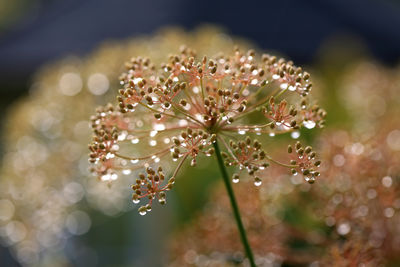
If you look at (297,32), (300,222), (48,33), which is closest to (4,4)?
(48,33)

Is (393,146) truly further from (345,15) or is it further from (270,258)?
(345,15)

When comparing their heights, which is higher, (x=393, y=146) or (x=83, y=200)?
(x=83, y=200)

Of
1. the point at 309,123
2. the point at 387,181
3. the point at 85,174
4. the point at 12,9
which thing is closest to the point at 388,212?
the point at 387,181

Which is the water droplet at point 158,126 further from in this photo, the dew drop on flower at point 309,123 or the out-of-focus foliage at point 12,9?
the out-of-focus foliage at point 12,9

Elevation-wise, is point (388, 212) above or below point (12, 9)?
below

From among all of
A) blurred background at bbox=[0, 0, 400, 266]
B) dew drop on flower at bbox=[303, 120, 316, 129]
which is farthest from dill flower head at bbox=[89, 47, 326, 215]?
blurred background at bbox=[0, 0, 400, 266]

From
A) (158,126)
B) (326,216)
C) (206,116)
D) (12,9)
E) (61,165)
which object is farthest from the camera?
(12,9)

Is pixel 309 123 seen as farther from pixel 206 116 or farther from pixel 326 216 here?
pixel 326 216

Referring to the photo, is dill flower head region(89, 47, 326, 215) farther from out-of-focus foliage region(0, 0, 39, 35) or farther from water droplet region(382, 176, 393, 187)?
out-of-focus foliage region(0, 0, 39, 35)

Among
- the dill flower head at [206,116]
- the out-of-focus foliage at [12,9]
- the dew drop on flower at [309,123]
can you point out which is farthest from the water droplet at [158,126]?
the out-of-focus foliage at [12,9]

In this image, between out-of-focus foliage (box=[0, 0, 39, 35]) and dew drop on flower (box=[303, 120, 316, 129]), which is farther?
out-of-focus foliage (box=[0, 0, 39, 35])

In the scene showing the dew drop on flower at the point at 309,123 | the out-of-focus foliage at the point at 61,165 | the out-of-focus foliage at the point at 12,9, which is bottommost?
the dew drop on flower at the point at 309,123
